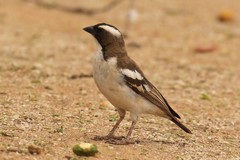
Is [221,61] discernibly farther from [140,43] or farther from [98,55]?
[98,55]

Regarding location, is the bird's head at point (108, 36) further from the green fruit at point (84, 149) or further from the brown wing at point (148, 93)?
the green fruit at point (84, 149)

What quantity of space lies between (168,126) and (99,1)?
9.75m

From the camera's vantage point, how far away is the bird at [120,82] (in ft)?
25.5

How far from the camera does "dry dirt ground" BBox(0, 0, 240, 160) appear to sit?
26.2 ft

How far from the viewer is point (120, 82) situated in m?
7.79

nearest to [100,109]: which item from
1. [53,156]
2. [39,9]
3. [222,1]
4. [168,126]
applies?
[168,126]

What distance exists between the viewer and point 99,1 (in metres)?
18.5

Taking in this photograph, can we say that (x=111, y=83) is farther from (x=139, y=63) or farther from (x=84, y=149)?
(x=139, y=63)

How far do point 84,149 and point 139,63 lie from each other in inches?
255

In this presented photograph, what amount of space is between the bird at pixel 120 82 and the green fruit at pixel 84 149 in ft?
2.38

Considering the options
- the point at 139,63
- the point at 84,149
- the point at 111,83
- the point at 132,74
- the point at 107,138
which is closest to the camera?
the point at 84,149

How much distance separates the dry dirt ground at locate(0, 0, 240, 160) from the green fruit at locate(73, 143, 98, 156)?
0.24ft

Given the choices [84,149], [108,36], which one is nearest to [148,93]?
[108,36]

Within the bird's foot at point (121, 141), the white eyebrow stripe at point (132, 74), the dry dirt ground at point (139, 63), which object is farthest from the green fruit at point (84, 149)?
the white eyebrow stripe at point (132, 74)
